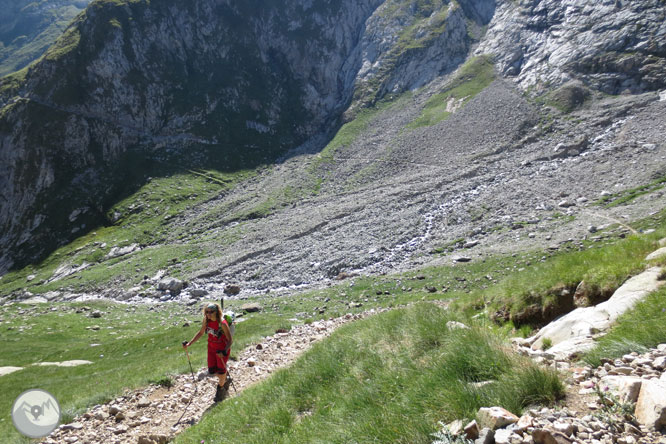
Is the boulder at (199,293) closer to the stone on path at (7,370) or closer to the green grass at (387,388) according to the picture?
the stone on path at (7,370)

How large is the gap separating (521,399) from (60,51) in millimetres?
122257

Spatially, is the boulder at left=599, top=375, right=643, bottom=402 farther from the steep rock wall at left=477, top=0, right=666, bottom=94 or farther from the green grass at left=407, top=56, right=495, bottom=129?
the green grass at left=407, top=56, right=495, bottom=129

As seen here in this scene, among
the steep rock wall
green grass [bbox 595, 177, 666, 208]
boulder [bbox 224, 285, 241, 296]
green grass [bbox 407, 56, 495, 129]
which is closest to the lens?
green grass [bbox 595, 177, 666, 208]

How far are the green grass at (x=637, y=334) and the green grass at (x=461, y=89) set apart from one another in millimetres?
75414

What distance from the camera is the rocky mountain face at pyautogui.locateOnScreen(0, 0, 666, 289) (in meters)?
41.0

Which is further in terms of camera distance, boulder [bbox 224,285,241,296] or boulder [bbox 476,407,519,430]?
boulder [bbox 224,285,241,296]

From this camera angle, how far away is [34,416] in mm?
10562

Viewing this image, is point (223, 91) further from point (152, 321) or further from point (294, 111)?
point (152, 321)

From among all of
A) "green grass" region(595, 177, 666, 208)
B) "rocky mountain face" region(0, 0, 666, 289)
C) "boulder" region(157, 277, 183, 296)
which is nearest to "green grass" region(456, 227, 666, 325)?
"rocky mountain face" region(0, 0, 666, 289)

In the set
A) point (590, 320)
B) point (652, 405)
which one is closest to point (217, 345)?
point (590, 320)

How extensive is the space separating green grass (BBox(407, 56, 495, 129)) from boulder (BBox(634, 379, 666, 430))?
78102 mm

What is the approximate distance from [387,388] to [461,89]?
89818 mm

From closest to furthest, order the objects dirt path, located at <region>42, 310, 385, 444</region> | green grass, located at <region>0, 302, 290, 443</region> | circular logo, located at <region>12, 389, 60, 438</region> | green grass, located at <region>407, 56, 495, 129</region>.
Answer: dirt path, located at <region>42, 310, 385, 444</region>, circular logo, located at <region>12, 389, 60, 438</region>, green grass, located at <region>0, 302, 290, 443</region>, green grass, located at <region>407, 56, 495, 129</region>

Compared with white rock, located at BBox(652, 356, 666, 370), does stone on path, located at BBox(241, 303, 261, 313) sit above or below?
below
